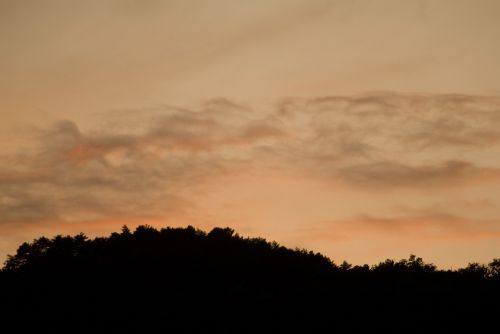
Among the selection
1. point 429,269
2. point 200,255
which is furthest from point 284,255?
point 429,269

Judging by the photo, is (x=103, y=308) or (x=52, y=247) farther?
(x=52, y=247)

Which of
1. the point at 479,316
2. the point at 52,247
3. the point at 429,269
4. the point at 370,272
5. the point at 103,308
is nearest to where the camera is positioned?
the point at 479,316

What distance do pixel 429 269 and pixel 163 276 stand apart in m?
39.6

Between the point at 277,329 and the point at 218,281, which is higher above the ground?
the point at 218,281

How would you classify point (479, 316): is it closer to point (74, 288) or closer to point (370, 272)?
point (370, 272)

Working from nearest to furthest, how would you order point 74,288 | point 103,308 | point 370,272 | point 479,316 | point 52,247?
point 479,316
point 103,308
point 74,288
point 370,272
point 52,247

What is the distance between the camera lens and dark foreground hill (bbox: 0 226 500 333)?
65.6 meters

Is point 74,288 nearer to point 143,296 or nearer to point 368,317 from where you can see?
point 143,296

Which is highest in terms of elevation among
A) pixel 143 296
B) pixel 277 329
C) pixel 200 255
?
pixel 200 255

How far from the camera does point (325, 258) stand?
10112cm

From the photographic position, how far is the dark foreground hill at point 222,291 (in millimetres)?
65562

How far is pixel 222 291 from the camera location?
75.6 m

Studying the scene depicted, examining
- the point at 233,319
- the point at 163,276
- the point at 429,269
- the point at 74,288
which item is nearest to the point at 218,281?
the point at 163,276

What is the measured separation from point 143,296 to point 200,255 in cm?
1503
